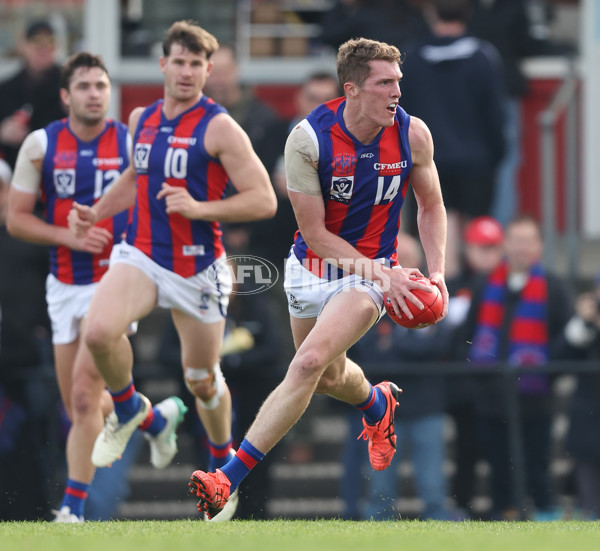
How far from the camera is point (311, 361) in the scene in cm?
752

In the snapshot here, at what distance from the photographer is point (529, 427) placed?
10758 mm

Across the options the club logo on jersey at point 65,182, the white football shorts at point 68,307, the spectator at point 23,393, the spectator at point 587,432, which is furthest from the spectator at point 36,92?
the spectator at point 587,432

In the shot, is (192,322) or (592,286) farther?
(592,286)

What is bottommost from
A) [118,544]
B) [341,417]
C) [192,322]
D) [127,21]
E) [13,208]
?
[341,417]

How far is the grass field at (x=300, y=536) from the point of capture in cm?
662

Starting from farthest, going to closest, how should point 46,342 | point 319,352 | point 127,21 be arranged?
point 127,21
point 46,342
point 319,352

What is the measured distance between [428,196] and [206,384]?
6.76 ft

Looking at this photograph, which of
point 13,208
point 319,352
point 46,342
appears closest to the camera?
point 319,352

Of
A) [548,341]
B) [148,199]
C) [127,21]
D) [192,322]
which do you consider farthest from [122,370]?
[127,21]

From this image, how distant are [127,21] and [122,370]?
292 inches

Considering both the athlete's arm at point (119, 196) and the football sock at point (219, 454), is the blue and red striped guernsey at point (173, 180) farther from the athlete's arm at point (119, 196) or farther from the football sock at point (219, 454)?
the football sock at point (219, 454)

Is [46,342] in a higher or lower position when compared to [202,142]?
lower

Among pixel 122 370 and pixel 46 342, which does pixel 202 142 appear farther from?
pixel 46 342

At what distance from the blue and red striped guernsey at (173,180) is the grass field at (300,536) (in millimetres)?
1769
